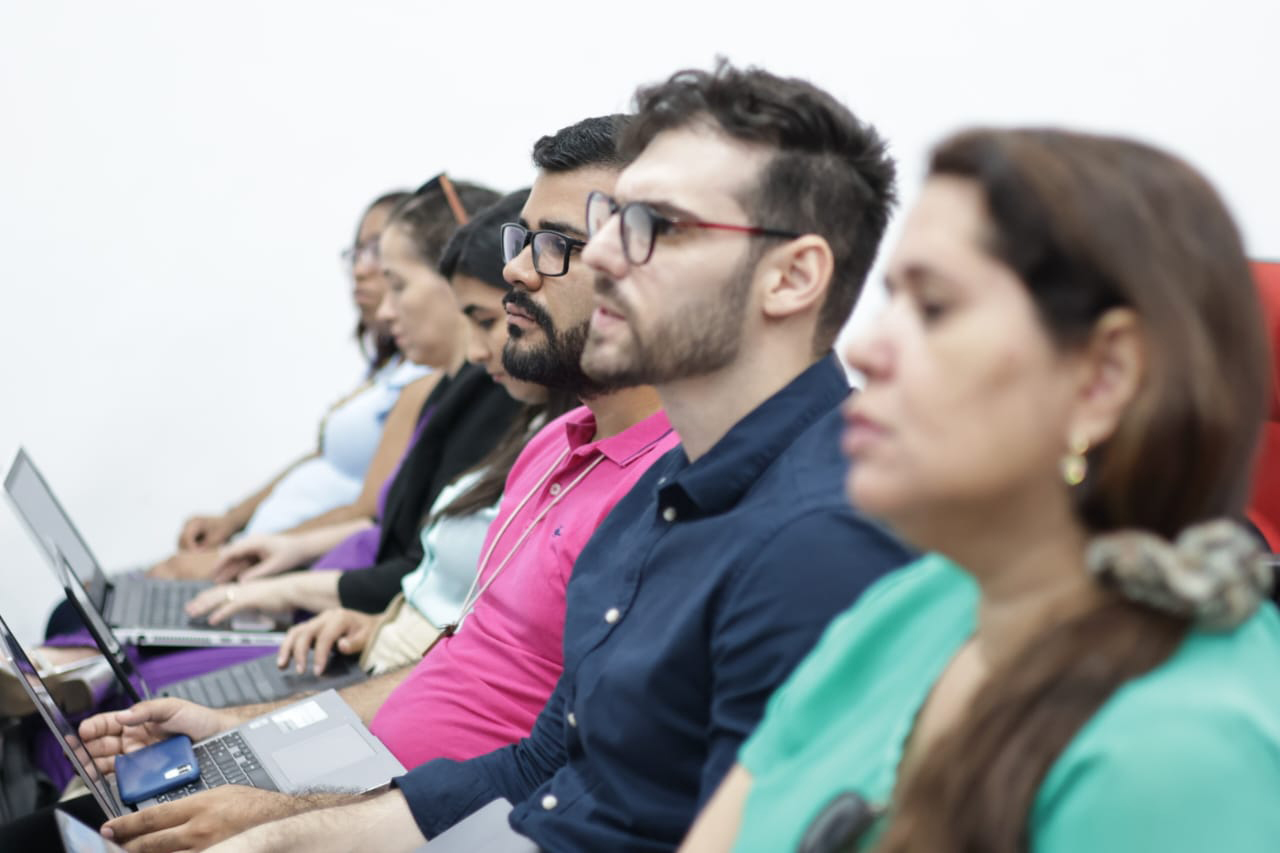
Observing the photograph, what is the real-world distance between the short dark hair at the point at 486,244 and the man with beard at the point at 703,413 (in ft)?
2.39

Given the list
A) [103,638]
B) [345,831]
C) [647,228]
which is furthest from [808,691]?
[103,638]

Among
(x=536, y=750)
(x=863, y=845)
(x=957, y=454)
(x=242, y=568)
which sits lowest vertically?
(x=242, y=568)

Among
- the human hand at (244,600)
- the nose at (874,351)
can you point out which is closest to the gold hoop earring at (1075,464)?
the nose at (874,351)

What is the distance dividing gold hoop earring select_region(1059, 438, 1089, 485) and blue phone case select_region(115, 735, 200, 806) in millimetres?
1137

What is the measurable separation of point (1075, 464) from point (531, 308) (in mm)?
1030

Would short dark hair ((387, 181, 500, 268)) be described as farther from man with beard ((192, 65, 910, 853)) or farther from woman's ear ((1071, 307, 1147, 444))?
woman's ear ((1071, 307, 1147, 444))

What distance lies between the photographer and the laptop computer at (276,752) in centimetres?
136

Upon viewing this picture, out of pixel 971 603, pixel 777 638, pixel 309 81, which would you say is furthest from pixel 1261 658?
pixel 309 81

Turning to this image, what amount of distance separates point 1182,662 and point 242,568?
2.22 m

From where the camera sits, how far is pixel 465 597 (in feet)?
6.22

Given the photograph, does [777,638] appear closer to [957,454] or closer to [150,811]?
[957,454]

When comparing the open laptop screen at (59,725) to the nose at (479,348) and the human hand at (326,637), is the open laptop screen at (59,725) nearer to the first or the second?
the human hand at (326,637)

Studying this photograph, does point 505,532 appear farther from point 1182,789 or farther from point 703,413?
point 1182,789

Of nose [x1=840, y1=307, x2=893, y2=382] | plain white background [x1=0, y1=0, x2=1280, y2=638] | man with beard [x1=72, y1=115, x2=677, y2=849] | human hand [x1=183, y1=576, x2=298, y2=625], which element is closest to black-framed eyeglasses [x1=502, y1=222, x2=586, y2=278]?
man with beard [x1=72, y1=115, x2=677, y2=849]
